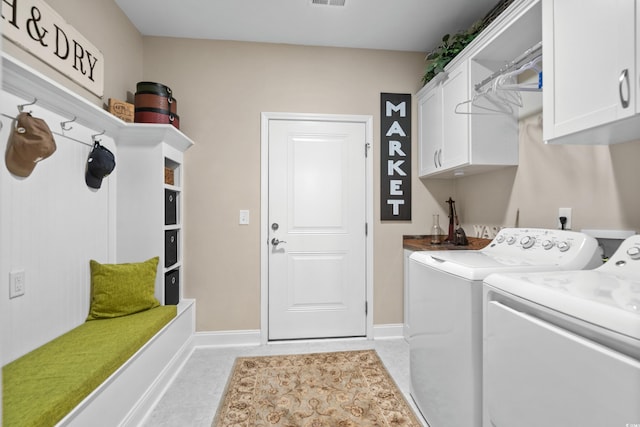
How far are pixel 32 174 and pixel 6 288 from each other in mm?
546

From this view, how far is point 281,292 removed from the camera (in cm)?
293

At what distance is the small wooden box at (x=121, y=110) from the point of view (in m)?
2.27

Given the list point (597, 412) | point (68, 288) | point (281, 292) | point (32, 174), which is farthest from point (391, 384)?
point (32, 174)

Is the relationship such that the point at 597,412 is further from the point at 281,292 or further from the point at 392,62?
the point at 392,62

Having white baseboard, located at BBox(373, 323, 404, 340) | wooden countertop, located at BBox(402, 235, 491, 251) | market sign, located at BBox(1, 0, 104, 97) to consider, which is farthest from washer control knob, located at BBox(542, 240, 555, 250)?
market sign, located at BBox(1, 0, 104, 97)

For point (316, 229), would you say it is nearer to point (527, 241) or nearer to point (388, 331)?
point (388, 331)

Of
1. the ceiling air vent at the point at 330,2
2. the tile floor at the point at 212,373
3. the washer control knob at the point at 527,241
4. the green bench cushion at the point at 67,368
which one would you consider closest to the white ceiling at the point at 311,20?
the ceiling air vent at the point at 330,2

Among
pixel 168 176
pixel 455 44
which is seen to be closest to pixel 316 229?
pixel 168 176

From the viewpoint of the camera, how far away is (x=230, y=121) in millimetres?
2887

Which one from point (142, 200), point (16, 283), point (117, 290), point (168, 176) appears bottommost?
point (117, 290)

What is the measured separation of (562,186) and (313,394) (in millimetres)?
1914

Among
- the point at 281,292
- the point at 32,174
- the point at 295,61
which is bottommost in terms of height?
the point at 281,292

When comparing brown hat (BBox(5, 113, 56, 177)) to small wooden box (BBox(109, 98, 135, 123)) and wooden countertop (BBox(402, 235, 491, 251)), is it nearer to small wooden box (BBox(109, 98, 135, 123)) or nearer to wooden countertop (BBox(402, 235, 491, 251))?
small wooden box (BBox(109, 98, 135, 123))

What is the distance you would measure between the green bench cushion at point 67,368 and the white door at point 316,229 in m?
1.17
